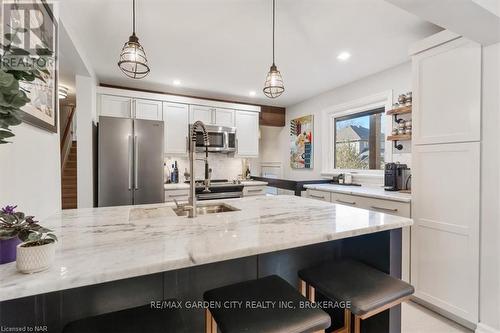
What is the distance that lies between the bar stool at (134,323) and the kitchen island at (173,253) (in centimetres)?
14

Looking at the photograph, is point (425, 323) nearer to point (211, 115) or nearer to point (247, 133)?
point (247, 133)

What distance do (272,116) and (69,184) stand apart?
12.7 ft

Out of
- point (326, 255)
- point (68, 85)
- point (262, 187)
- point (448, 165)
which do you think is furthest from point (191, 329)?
point (68, 85)

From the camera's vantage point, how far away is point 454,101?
1.87 meters

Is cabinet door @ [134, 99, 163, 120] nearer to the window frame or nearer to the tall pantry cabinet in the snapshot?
the window frame

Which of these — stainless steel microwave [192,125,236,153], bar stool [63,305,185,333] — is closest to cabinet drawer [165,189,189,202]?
stainless steel microwave [192,125,236,153]

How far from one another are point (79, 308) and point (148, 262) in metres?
0.59

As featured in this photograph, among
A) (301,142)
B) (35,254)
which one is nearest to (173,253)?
(35,254)

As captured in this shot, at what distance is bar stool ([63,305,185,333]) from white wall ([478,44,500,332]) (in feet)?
6.80

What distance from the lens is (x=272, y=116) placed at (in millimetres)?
4883

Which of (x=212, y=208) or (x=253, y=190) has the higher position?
(x=212, y=208)

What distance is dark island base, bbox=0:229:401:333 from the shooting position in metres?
0.94

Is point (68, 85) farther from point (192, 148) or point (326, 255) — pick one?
point (326, 255)

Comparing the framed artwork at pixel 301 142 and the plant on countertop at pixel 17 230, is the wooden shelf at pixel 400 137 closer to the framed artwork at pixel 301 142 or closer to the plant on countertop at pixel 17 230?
the framed artwork at pixel 301 142
